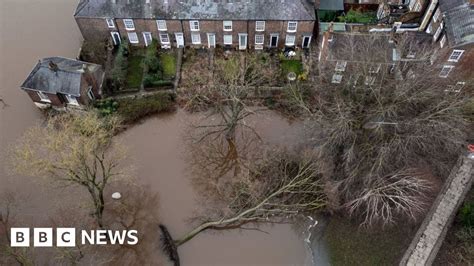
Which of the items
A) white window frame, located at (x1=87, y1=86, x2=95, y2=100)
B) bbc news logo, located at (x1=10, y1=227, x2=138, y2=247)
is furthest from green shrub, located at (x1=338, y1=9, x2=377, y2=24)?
A: bbc news logo, located at (x1=10, y1=227, x2=138, y2=247)

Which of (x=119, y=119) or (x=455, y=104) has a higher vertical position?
(x=455, y=104)

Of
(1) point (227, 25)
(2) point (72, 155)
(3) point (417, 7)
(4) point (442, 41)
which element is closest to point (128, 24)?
(1) point (227, 25)

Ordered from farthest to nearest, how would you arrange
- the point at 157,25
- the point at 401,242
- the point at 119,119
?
1. the point at 157,25
2. the point at 119,119
3. the point at 401,242

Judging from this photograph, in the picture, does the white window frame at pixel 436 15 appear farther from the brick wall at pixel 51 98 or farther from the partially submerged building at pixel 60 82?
the brick wall at pixel 51 98

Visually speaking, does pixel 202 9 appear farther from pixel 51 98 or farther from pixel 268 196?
pixel 268 196

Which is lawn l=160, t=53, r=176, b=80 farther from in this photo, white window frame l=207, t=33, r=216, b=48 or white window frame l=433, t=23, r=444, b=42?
white window frame l=433, t=23, r=444, b=42

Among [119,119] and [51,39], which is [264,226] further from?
[51,39]

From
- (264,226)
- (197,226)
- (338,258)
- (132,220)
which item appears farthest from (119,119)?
(338,258)
